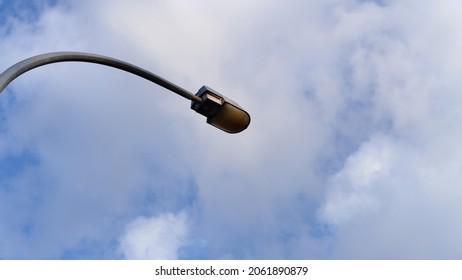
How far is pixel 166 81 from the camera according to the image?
6.73 meters

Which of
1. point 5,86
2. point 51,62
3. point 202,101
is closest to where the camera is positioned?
point 5,86

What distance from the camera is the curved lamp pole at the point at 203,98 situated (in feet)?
18.5

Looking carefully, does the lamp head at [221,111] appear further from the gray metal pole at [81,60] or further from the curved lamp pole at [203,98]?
the gray metal pole at [81,60]

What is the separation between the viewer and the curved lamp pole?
222 inches

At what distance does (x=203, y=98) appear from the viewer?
717 cm

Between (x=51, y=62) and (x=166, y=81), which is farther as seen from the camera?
(x=166, y=81)

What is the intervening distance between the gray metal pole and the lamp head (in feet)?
0.41

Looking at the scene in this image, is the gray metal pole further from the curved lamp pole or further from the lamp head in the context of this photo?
the lamp head

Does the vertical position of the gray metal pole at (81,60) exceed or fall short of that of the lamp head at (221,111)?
it falls short

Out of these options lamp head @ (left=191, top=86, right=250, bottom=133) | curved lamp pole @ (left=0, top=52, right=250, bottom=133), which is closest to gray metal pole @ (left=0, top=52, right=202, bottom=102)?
curved lamp pole @ (left=0, top=52, right=250, bottom=133)

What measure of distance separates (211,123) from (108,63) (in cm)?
198

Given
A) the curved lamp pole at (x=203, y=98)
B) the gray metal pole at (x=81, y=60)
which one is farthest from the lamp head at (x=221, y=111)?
the gray metal pole at (x=81, y=60)
